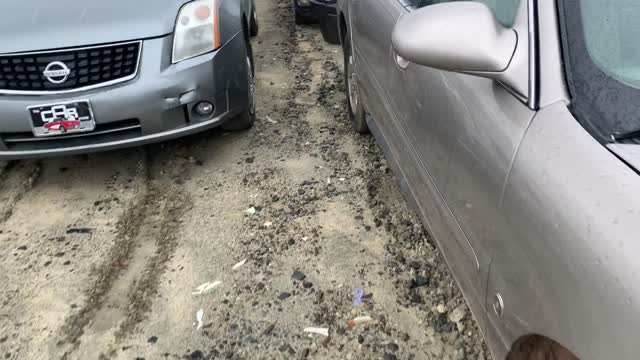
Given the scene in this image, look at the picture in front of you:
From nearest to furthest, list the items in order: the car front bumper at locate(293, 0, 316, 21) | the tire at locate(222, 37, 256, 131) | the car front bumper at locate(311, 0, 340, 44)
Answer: the tire at locate(222, 37, 256, 131)
the car front bumper at locate(311, 0, 340, 44)
the car front bumper at locate(293, 0, 316, 21)

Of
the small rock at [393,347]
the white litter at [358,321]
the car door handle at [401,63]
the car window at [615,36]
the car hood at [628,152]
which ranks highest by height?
the car window at [615,36]

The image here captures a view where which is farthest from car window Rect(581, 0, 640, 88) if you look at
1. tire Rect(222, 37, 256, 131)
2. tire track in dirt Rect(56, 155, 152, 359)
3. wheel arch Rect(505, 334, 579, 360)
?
tire Rect(222, 37, 256, 131)

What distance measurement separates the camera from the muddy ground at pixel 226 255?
8.39ft

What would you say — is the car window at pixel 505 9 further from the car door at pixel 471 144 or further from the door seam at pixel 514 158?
the door seam at pixel 514 158

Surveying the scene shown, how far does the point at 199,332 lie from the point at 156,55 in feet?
5.45

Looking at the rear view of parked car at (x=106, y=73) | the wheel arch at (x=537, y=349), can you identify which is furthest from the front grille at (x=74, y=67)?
the wheel arch at (x=537, y=349)

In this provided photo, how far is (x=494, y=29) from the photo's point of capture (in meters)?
1.56

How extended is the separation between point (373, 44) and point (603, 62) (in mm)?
1705

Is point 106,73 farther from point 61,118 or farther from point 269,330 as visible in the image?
point 269,330

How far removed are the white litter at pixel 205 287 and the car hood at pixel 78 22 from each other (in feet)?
4.95

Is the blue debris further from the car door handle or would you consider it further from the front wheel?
the front wheel

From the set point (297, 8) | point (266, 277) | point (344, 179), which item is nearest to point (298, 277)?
point (266, 277)

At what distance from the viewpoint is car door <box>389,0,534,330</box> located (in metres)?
1.59

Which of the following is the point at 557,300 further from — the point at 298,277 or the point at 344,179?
the point at 344,179
